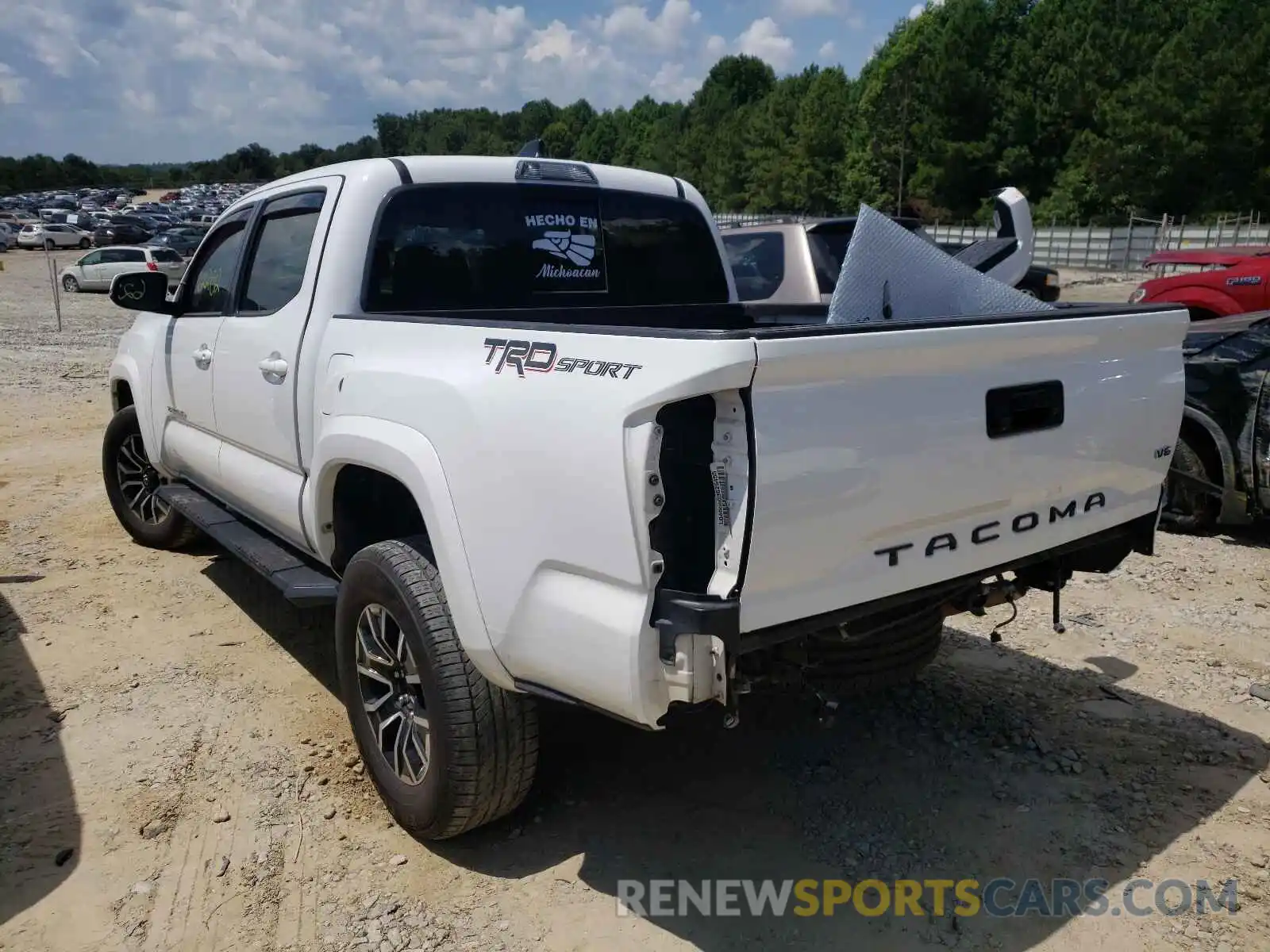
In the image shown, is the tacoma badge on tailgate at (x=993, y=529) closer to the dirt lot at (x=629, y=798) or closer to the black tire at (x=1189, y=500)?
the dirt lot at (x=629, y=798)

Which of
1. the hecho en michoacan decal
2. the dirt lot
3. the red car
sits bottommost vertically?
the dirt lot

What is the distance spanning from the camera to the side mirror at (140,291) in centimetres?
493

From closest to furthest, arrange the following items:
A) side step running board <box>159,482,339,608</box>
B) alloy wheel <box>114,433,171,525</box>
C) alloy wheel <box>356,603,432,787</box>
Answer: alloy wheel <box>356,603,432,787</box>, side step running board <box>159,482,339,608</box>, alloy wheel <box>114,433,171,525</box>

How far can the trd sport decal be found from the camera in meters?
2.34

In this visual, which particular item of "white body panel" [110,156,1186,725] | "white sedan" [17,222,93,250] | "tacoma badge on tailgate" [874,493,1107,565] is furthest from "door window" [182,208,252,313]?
"white sedan" [17,222,93,250]

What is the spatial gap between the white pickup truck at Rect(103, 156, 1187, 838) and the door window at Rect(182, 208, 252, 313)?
187mm

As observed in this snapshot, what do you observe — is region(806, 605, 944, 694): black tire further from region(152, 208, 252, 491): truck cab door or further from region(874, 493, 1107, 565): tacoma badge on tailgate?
region(152, 208, 252, 491): truck cab door

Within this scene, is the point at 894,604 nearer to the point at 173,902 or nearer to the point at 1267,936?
the point at 1267,936

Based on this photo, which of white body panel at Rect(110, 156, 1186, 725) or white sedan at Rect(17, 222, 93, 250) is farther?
white sedan at Rect(17, 222, 93, 250)

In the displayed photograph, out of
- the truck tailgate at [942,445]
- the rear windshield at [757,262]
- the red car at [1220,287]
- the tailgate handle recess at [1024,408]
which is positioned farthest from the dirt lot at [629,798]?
the red car at [1220,287]

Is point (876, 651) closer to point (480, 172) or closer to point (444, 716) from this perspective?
point (444, 716)

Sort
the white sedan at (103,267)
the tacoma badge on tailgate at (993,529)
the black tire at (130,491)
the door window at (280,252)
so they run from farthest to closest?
the white sedan at (103,267)
the black tire at (130,491)
the door window at (280,252)
the tacoma badge on tailgate at (993,529)

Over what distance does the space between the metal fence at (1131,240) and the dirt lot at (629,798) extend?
30072 mm

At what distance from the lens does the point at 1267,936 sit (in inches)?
108
